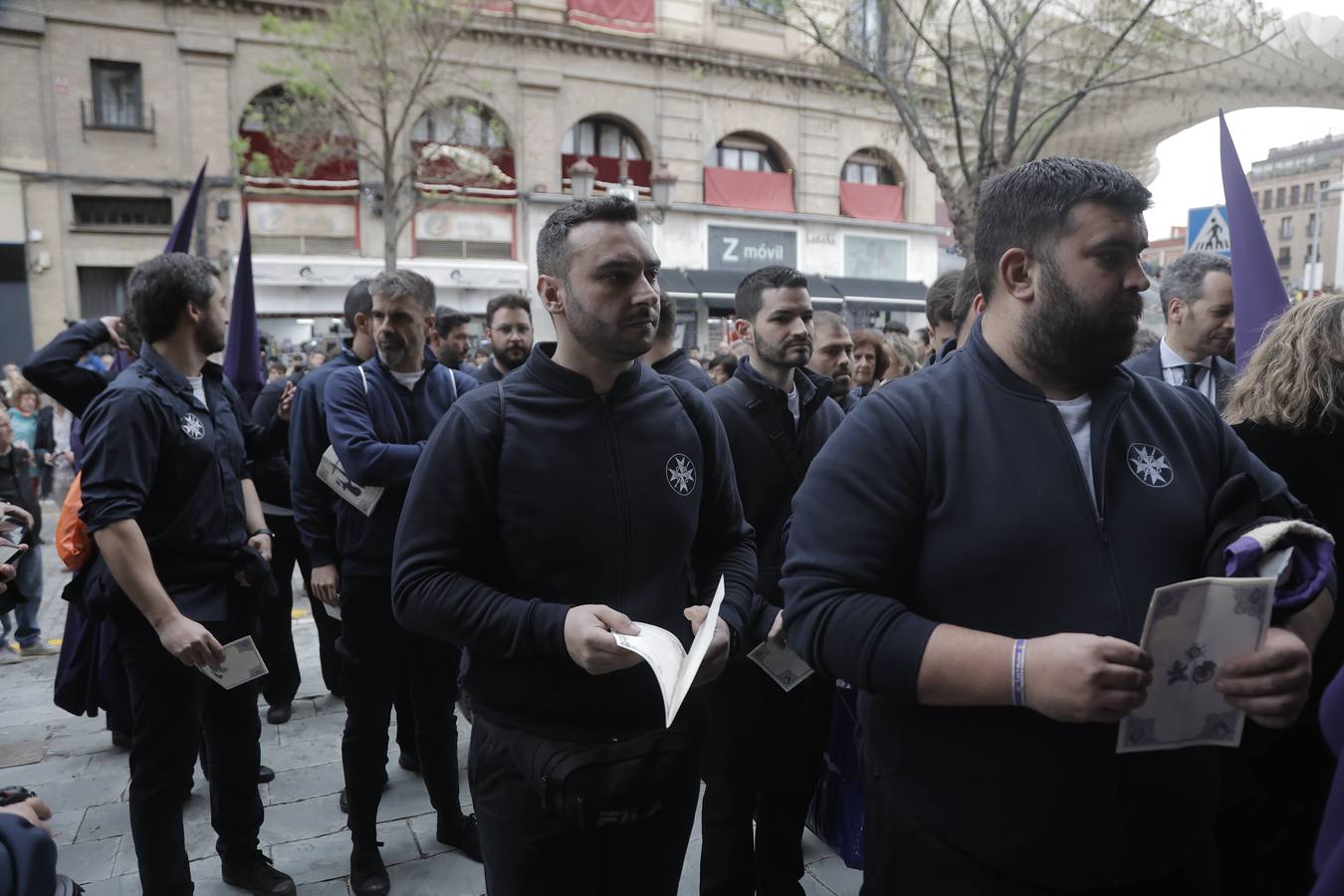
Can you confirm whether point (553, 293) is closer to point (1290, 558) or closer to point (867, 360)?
point (1290, 558)

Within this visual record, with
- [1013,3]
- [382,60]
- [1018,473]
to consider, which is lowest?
[1018,473]

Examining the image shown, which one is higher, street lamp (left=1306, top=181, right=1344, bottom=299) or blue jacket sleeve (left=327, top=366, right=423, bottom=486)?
street lamp (left=1306, top=181, right=1344, bottom=299)

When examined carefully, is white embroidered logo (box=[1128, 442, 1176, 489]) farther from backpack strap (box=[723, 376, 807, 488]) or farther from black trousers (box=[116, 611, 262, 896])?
black trousers (box=[116, 611, 262, 896])

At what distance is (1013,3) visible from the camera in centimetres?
1039

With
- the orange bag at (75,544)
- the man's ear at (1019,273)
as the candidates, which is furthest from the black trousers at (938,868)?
the orange bag at (75,544)

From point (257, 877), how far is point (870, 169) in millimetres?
27034

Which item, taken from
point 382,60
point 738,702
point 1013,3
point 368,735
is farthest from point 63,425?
point 1013,3

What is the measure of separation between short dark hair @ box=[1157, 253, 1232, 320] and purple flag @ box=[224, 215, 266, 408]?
5015mm

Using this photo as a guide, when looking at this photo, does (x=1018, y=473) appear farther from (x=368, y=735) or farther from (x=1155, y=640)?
(x=368, y=735)

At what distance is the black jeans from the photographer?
5102mm

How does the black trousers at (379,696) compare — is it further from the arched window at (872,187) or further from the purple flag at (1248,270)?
the arched window at (872,187)

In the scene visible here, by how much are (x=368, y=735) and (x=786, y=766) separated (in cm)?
160

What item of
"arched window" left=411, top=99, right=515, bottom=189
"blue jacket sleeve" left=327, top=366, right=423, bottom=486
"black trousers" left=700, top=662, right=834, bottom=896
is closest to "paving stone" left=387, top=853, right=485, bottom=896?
"black trousers" left=700, top=662, right=834, bottom=896

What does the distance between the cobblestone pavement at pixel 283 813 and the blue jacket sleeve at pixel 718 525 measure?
1673 mm
